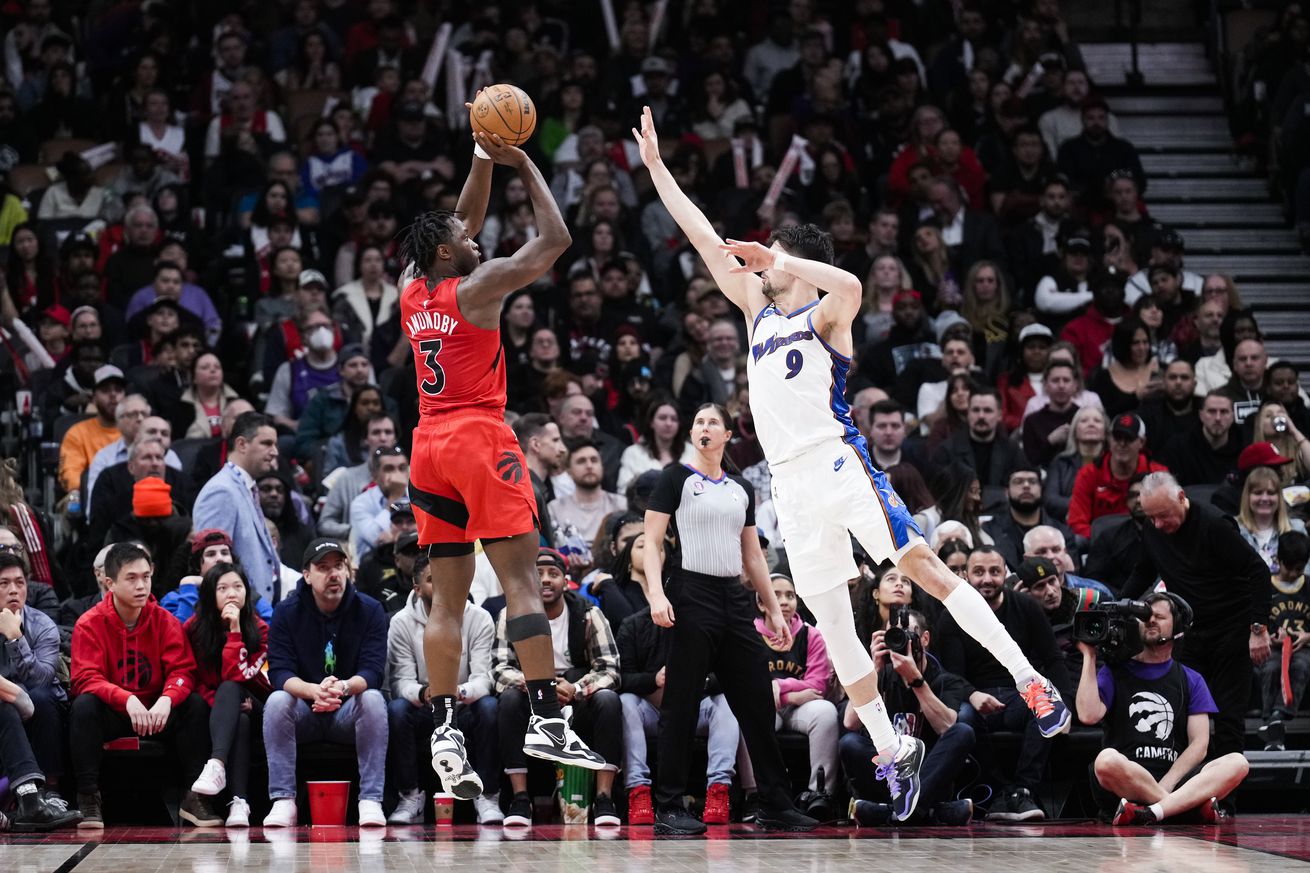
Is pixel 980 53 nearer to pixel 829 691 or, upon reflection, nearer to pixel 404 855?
pixel 829 691

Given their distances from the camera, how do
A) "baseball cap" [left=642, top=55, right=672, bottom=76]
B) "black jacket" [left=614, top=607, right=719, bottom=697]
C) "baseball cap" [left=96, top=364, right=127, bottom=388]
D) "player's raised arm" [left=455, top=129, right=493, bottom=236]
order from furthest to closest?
"baseball cap" [left=642, top=55, right=672, bottom=76], "baseball cap" [left=96, top=364, right=127, bottom=388], "black jacket" [left=614, top=607, right=719, bottom=697], "player's raised arm" [left=455, top=129, right=493, bottom=236]

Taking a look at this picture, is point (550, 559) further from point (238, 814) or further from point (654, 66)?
point (654, 66)

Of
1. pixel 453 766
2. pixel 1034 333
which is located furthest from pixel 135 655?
Result: pixel 1034 333

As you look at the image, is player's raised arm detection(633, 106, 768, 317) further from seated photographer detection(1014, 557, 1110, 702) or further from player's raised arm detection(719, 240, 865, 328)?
seated photographer detection(1014, 557, 1110, 702)

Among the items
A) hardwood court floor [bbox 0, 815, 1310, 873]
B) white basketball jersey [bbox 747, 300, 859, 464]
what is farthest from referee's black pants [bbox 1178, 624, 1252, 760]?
white basketball jersey [bbox 747, 300, 859, 464]

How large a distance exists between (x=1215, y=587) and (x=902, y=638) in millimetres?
2097

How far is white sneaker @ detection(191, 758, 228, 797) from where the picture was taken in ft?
30.7

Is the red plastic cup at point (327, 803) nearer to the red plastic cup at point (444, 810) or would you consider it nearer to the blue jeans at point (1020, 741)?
the red plastic cup at point (444, 810)

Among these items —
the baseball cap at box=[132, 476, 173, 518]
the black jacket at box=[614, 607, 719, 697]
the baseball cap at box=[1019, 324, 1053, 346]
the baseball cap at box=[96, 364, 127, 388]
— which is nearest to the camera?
the black jacket at box=[614, 607, 719, 697]

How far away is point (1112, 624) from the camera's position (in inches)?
368

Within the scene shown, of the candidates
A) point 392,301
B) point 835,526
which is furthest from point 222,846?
point 392,301

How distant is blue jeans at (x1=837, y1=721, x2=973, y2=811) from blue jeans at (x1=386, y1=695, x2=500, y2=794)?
2.01 m

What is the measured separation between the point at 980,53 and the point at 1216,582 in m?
8.97

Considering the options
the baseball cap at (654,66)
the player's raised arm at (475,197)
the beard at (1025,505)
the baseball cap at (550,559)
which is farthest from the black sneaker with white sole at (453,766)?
the baseball cap at (654,66)
